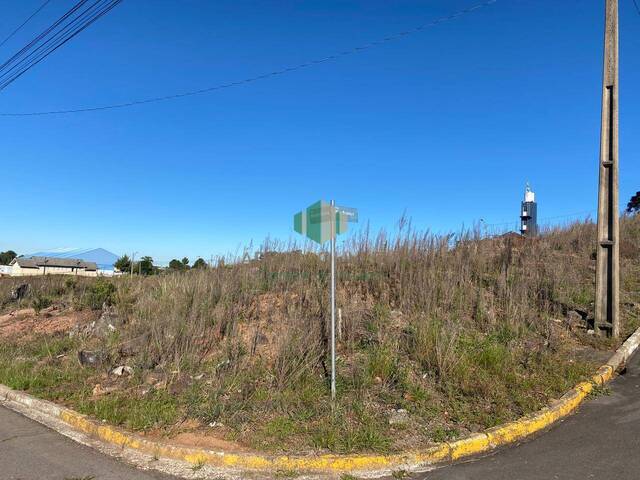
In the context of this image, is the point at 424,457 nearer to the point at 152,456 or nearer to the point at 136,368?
the point at 152,456

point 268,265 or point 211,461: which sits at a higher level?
point 268,265

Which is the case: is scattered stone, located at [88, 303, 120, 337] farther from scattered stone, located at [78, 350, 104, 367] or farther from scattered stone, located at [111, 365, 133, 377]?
scattered stone, located at [111, 365, 133, 377]

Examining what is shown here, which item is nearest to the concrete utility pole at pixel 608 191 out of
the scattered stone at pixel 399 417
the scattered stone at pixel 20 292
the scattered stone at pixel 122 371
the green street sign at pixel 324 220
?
the scattered stone at pixel 399 417

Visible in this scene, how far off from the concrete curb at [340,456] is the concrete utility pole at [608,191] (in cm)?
326

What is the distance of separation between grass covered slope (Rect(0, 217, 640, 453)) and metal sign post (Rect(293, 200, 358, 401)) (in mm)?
860

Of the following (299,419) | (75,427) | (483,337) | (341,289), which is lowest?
(75,427)

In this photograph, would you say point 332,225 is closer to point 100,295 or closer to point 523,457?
point 523,457

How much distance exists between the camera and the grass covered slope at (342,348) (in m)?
5.36

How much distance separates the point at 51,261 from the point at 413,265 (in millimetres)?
121203

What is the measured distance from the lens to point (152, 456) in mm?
4773

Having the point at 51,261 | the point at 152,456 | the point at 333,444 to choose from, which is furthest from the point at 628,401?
the point at 51,261

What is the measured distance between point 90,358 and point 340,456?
543 centimetres

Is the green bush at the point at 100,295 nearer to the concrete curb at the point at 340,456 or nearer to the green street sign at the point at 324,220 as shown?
the concrete curb at the point at 340,456

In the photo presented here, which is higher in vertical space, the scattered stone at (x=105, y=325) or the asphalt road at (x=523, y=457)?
the scattered stone at (x=105, y=325)
